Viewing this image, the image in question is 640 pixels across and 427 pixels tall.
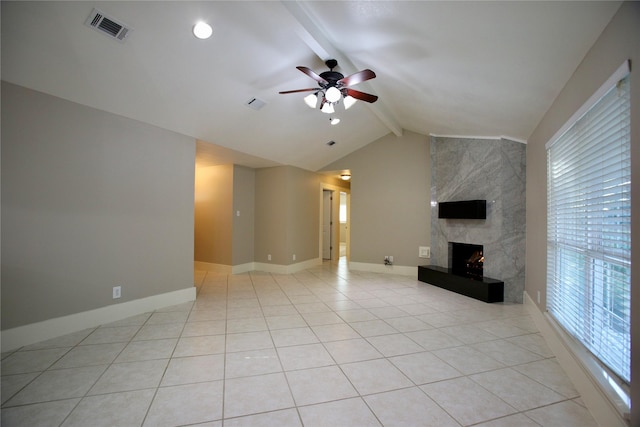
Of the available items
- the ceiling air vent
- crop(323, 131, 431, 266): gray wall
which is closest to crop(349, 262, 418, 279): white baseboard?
crop(323, 131, 431, 266): gray wall

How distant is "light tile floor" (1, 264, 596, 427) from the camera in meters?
1.86

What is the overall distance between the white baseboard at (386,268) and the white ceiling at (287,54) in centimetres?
324

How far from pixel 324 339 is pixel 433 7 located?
3106 millimetres

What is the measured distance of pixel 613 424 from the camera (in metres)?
1.63

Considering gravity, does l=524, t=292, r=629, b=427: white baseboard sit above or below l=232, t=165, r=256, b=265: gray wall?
below

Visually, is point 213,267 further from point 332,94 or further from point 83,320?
point 332,94

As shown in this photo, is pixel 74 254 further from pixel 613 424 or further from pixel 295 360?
pixel 613 424

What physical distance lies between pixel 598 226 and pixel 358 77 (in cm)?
235

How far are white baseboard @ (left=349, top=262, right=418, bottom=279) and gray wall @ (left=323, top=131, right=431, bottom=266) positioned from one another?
9 cm

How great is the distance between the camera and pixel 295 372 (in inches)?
93.7

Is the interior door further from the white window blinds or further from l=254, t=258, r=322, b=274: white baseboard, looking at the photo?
the white window blinds

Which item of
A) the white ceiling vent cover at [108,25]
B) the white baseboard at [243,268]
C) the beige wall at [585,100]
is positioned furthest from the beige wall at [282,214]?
the beige wall at [585,100]

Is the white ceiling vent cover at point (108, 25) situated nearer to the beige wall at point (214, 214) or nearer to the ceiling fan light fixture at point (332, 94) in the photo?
the ceiling fan light fixture at point (332, 94)

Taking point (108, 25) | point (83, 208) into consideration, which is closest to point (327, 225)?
point (83, 208)
